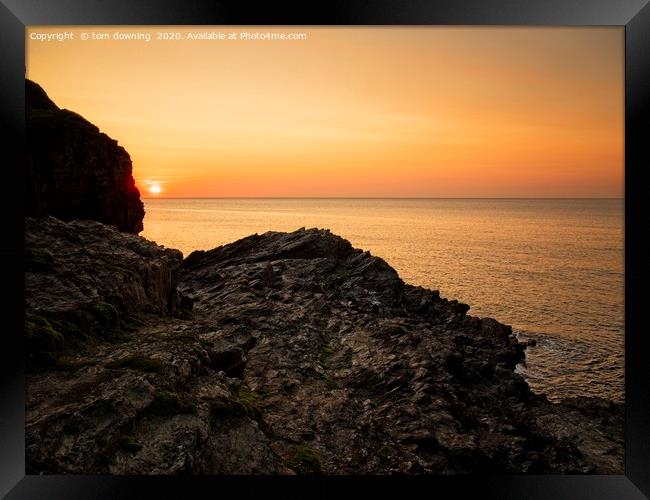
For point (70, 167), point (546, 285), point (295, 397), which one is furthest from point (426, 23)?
point (546, 285)

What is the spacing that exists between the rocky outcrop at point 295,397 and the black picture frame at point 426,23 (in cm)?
141

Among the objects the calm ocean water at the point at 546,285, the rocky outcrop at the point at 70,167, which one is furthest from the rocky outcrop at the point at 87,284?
the calm ocean water at the point at 546,285

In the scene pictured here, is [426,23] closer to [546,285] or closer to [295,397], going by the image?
[295,397]

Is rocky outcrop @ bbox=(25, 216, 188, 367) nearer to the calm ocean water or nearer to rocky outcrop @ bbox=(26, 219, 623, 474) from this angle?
rocky outcrop @ bbox=(26, 219, 623, 474)

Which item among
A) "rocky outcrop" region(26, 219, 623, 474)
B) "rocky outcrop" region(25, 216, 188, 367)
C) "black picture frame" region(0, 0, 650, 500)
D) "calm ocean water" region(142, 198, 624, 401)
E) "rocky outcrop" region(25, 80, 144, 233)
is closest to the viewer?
"rocky outcrop" region(26, 219, 623, 474)

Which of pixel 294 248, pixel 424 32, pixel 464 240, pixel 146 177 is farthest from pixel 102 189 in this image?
pixel 464 240

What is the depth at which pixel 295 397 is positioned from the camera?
15234mm

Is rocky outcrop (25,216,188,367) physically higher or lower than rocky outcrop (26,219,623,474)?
higher

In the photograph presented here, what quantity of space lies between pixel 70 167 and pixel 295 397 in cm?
1371

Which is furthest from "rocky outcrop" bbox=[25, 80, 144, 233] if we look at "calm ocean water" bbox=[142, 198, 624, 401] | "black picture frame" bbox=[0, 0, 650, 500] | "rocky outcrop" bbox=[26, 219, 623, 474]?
"calm ocean water" bbox=[142, 198, 624, 401]

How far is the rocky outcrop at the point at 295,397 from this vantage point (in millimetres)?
9383

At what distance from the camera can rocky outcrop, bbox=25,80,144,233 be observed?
1728cm

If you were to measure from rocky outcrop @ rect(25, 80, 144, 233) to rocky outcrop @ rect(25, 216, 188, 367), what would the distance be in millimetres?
1600

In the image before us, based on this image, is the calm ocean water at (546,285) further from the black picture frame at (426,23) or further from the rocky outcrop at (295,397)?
the rocky outcrop at (295,397)
